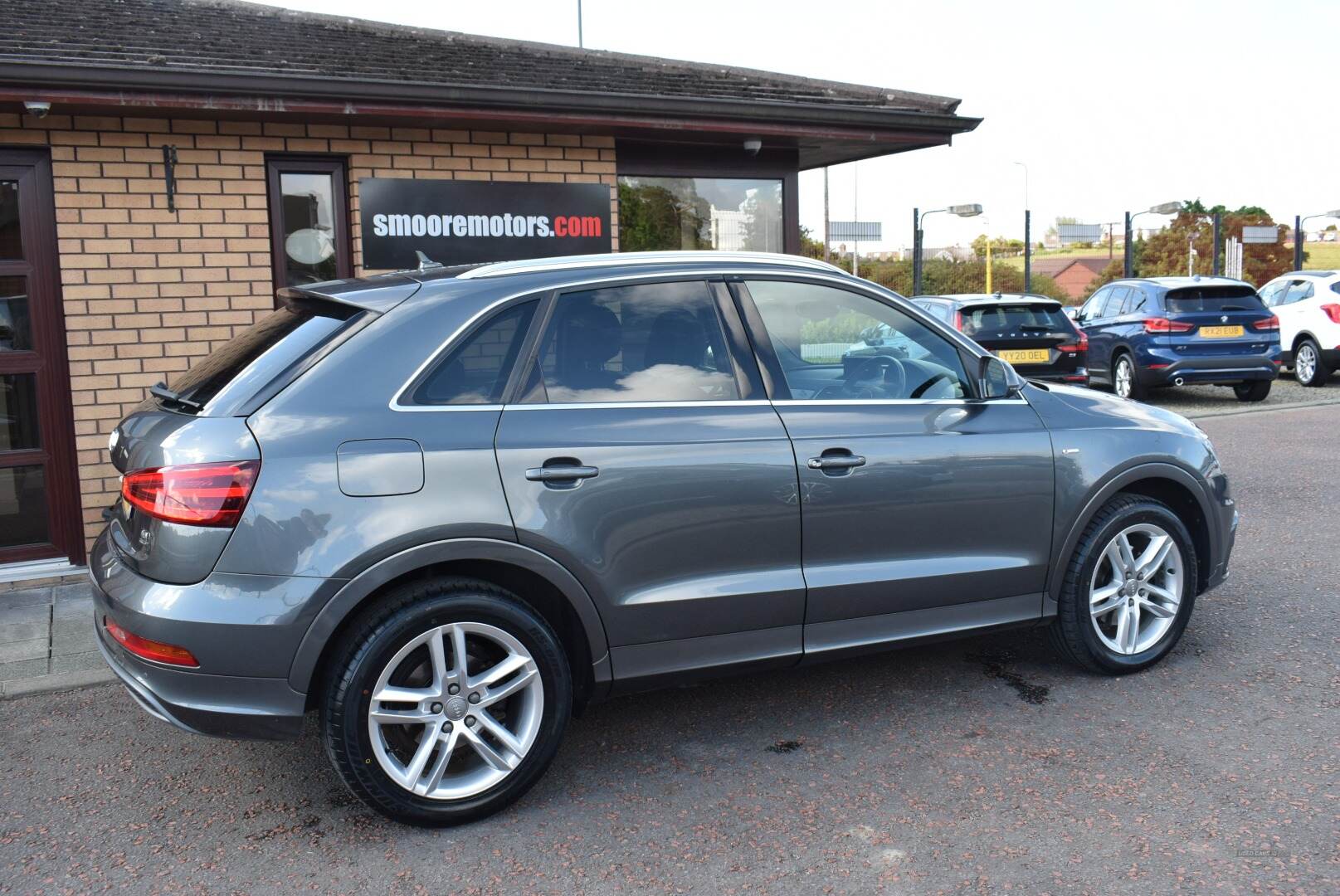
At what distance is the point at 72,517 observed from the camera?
23.2 feet

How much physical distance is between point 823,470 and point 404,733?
64.8 inches

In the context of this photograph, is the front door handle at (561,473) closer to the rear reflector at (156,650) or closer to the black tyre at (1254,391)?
the rear reflector at (156,650)

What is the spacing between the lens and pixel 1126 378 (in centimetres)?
1580

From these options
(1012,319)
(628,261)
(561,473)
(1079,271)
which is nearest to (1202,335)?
(1012,319)

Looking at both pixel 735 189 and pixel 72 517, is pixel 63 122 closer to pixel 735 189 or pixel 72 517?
pixel 72 517

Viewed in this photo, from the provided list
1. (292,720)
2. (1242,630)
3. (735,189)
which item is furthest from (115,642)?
(735,189)

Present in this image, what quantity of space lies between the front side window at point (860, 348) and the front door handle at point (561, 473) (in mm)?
979

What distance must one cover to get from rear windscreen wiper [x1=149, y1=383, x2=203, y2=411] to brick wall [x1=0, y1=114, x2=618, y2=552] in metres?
3.13

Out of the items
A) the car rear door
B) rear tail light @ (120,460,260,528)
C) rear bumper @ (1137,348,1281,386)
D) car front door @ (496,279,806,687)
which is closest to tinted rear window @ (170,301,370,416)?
rear tail light @ (120,460,260,528)

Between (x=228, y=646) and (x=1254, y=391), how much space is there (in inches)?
605

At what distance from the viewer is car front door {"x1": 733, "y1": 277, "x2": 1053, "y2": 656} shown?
4227 millimetres

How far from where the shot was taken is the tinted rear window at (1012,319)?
13016 millimetres

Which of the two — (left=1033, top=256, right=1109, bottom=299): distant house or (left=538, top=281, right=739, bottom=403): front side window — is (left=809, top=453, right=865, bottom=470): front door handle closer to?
(left=538, top=281, right=739, bottom=403): front side window

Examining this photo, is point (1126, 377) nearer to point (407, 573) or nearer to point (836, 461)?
point (836, 461)
